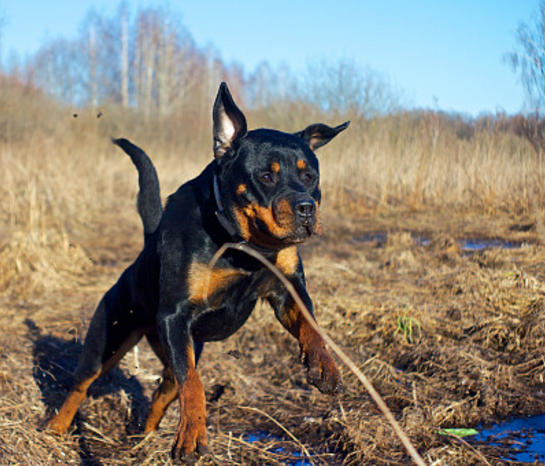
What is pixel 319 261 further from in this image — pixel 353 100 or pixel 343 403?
pixel 353 100

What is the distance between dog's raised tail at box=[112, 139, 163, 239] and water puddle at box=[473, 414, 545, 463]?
215 cm

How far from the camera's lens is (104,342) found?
361cm

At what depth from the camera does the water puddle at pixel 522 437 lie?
122 inches

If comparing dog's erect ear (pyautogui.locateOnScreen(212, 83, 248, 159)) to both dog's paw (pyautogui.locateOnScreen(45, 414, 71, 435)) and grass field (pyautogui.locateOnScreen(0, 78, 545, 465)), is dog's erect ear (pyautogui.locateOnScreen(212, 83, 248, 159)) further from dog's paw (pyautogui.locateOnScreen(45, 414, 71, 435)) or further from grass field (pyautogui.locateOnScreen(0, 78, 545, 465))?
dog's paw (pyautogui.locateOnScreen(45, 414, 71, 435))

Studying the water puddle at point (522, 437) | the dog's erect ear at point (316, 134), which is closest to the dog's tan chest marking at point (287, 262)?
the dog's erect ear at point (316, 134)

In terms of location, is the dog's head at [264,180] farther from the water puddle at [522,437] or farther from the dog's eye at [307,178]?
the water puddle at [522,437]

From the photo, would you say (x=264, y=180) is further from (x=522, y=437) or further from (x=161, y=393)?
(x=522, y=437)

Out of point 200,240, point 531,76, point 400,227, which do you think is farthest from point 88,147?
point 200,240

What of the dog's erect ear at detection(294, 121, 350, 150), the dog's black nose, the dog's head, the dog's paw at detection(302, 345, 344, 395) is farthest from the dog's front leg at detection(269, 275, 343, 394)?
the dog's erect ear at detection(294, 121, 350, 150)

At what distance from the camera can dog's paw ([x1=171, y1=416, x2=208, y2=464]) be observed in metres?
2.32

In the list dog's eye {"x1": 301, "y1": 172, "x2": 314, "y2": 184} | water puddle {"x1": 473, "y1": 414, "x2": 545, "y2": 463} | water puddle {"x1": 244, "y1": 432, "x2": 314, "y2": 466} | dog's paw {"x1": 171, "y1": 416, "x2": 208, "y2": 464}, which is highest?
dog's eye {"x1": 301, "y1": 172, "x2": 314, "y2": 184}

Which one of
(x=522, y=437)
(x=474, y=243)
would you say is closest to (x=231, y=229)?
(x=522, y=437)

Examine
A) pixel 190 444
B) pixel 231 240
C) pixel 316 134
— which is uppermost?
pixel 316 134

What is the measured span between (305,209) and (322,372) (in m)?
0.70
